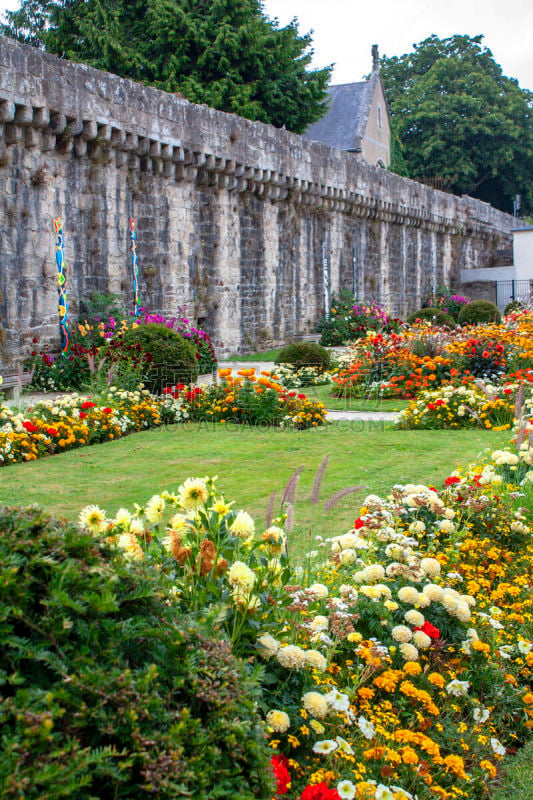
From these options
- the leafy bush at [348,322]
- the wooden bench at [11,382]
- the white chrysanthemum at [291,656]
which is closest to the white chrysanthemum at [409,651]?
the white chrysanthemum at [291,656]

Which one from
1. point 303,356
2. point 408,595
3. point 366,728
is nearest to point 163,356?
point 303,356

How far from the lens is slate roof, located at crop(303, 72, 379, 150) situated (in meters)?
34.9

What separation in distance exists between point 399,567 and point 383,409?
7759mm

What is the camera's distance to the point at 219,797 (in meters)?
1.76

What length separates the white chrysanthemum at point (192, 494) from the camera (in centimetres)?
264

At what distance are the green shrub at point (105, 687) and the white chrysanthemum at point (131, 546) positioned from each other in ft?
1.32

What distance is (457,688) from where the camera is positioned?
2898 mm

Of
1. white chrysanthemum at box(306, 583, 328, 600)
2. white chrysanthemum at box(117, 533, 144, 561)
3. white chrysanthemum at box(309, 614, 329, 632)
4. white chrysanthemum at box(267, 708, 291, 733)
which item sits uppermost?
white chrysanthemum at box(117, 533, 144, 561)

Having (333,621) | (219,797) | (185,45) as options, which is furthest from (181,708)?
(185,45)

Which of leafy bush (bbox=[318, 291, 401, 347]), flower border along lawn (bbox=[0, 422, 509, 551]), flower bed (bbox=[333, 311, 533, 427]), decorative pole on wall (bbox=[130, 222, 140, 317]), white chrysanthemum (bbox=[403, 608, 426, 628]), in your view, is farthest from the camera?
leafy bush (bbox=[318, 291, 401, 347])

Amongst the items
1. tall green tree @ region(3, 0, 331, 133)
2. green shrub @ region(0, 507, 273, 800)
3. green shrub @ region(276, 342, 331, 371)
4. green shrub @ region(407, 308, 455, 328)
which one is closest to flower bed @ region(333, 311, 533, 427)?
green shrub @ region(276, 342, 331, 371)

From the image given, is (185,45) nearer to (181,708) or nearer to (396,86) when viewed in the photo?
(181,708)

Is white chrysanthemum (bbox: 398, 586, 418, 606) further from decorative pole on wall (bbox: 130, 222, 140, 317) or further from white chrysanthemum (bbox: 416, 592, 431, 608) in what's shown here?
decorative pole on wall (bbox: 130, 222, 140, 317)

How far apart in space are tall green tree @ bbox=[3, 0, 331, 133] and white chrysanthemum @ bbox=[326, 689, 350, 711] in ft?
70.0
